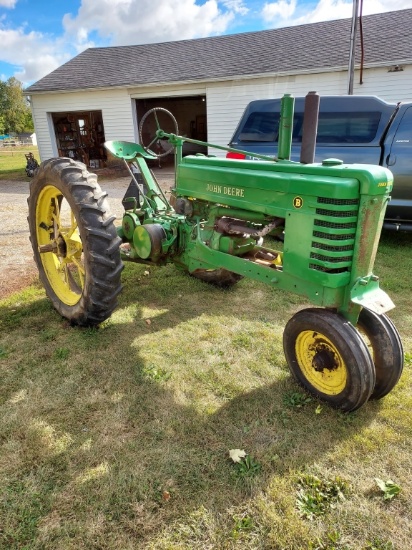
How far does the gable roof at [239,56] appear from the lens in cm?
1052

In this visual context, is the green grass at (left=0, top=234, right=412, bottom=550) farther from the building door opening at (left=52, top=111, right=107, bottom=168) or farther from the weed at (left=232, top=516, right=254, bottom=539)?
the building door opening at (left=52, top=111, right=107, bottom=168)

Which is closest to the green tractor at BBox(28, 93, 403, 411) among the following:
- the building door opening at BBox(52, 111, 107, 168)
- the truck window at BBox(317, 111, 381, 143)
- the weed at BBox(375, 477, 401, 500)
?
the weed at BBox(375, 477, 401, 500)

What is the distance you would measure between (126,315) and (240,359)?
3.81 feet

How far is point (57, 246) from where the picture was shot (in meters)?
3.39

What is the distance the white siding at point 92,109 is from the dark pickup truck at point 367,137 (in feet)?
28.9

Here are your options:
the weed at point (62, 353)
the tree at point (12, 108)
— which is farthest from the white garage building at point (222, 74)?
the tree at point (12, 108)

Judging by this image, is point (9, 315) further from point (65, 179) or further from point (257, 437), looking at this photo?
point (257, 437)

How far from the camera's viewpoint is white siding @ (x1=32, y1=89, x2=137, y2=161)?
13.3 metres

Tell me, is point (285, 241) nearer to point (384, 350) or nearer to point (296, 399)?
point (384, 350)

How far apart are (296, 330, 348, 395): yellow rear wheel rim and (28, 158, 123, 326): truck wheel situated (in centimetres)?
139

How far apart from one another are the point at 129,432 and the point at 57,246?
184cm

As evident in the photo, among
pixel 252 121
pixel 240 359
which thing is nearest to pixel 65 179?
pixel 240 359

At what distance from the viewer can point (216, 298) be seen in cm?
384

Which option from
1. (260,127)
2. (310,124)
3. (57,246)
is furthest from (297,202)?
(260,127)
